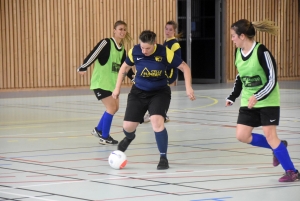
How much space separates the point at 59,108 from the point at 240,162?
8101mm

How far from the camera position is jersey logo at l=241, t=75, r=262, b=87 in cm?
684

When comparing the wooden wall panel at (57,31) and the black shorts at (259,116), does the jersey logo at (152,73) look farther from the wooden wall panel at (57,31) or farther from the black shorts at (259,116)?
the wooden wall panel at (57,31)

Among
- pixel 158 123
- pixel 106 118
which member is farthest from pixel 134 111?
pixel 106 118

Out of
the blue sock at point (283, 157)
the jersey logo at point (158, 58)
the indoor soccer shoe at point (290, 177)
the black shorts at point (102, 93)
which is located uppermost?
the jersey logo at point (158, 58)

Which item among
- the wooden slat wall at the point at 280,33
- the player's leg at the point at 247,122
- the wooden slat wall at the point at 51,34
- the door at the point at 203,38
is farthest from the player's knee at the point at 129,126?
the wooden slat wall at the point at 280,33

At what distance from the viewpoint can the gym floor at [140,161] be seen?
20.2 feet

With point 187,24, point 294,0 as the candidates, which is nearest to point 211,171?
point 187,24

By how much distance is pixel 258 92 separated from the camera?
6.75m

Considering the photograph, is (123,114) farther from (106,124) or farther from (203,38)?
(203,38)

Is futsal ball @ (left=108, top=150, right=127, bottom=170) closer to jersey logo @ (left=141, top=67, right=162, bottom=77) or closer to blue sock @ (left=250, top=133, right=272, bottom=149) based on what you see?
jersey logo @ (left=141, top=67, right=162, bottom=77)

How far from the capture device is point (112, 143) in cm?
971

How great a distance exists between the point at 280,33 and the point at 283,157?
20.2m

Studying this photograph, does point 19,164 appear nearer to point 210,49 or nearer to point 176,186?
point 176,186

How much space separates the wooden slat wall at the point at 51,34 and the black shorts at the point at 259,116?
1444 centimetres
